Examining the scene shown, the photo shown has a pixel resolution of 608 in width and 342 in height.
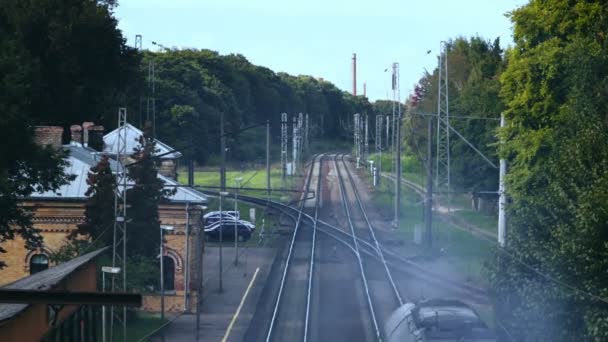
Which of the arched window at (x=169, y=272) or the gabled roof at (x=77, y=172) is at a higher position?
the gabled roof at (x=77, y=172)

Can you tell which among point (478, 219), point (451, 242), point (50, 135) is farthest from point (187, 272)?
point (478, 219)

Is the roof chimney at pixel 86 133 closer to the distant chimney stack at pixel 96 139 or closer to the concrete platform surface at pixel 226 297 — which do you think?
the distant chimney stack at pixel 96 139

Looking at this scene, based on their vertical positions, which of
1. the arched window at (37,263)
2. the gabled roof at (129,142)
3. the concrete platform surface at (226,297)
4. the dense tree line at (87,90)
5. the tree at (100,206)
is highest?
the dense tree line at (87,90)

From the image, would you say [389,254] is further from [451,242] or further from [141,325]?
[141,325]

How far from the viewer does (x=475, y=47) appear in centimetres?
9831

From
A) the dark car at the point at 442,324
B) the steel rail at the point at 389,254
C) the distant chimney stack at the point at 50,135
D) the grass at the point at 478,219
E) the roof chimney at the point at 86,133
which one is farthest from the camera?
the grass at the point at 478,219

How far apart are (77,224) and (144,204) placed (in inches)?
98.5

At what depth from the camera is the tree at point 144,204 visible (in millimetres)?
34562

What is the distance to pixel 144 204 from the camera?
34.8 metres

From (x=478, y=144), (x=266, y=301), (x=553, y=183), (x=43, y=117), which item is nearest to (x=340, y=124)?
(x=478, y=144)

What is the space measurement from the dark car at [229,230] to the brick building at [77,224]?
1555 centimetres

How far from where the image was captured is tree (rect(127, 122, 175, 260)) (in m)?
34.6

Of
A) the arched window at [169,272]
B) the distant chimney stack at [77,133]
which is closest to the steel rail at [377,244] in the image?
the arched window at [169,272]

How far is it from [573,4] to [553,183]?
15932 millimetres
